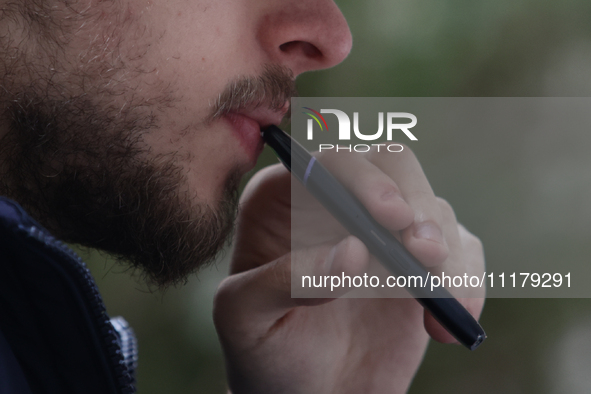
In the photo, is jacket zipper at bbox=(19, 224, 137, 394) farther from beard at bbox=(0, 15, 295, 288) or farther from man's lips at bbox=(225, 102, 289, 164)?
man's lips at bbox=(225, 102, 289, 164)

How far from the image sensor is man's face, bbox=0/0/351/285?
444 millimetres

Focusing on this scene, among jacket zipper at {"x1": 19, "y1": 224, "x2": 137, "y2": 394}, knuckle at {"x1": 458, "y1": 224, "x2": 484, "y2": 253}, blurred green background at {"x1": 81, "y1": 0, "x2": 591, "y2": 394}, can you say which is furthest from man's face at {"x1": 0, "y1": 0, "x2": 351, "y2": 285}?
blurred green background at {"x1": 81, "y1": 0, "x2": 591, "y2": 394}

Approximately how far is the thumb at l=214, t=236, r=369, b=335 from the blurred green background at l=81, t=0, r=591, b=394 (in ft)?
1.10

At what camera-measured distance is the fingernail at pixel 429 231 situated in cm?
46

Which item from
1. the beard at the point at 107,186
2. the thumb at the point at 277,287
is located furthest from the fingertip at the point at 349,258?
the beard at the point at 107,186

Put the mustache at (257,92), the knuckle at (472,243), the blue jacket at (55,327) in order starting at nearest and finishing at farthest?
the blue jacket at (55,327), the mustache at (257,92), the knuckle at (472,243)

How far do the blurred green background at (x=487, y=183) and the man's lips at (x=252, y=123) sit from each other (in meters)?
0.44

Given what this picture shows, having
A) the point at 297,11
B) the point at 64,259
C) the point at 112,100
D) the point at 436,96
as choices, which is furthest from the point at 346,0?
the point at 64,259

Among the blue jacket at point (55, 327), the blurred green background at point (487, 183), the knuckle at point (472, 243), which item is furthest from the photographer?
the blurred green background at point (487, 183)

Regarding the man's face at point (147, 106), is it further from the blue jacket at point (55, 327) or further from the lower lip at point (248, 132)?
the blue jacket at point (55, 327)

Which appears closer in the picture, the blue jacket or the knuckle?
the blue jacket

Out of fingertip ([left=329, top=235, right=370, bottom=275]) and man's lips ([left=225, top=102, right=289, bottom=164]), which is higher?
man's lips ([left=225, top=102, right=289, bottom=164])

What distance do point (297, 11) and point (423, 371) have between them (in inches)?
41.9

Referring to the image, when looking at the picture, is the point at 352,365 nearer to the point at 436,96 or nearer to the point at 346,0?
the point at 436,96
